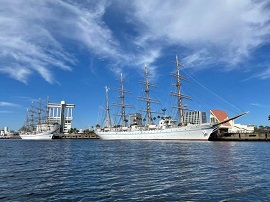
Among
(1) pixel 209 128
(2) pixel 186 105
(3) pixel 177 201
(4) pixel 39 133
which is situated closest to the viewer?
(3) pixel 177 201

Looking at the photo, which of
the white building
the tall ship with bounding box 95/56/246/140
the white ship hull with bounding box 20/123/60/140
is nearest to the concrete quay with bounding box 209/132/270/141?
the tall ship with bounding box 95/56/246/140

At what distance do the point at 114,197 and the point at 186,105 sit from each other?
319 feet

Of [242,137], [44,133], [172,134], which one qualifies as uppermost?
[44,133]

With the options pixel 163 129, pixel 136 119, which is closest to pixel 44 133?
pixel 136 119

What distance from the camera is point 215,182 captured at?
56.7 ft

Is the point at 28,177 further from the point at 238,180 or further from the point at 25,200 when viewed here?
the point at 238,180

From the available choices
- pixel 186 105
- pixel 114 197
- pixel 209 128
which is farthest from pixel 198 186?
A: pixel 186 105

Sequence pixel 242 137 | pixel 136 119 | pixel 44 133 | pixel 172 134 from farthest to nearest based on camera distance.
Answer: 1. pixel 44 133
2. pixel 136 119
3. pixel 172 134
4. pixel 242 137

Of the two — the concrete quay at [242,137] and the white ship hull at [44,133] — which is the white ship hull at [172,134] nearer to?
the concrete quay at [242,137]

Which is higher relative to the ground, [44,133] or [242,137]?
[44,133]

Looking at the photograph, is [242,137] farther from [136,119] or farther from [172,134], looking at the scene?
[136,119]

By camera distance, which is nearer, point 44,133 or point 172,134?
point 172,134

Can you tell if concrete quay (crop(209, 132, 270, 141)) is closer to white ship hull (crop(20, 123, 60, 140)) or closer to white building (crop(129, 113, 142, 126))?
white building (crop(129, 113, 142, 126))

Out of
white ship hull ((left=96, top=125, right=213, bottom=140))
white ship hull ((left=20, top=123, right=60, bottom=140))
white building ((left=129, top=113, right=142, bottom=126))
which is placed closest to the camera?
white ship hull ((left=96, top=125, right=213, bottom=140))
